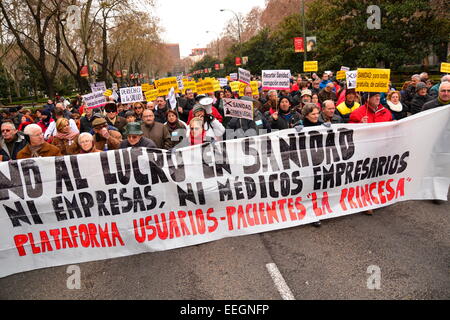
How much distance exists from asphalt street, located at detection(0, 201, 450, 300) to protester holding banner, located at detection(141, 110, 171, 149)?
2325mm

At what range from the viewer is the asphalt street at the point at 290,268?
331 centimetres

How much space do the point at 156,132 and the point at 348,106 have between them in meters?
3.58

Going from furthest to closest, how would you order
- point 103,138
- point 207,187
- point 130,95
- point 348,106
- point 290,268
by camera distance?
1. point 130,95
2. point 348,106
3. point 103,138
4. point 207,187
5. point 290,268

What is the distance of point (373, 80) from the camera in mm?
5102

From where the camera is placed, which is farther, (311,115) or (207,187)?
(311,115)

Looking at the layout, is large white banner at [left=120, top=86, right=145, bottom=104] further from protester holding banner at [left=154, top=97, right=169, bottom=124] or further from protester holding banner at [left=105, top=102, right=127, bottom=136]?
protester holding banner at [left=105, top=102, right=127, bottom=136]

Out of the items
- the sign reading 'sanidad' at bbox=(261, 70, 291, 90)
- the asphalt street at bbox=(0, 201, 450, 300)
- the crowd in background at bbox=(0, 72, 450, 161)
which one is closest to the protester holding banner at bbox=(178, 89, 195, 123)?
the crowd in background at bbox=(0, 72, 450, 161)

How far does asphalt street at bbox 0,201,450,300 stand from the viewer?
3.31 meters

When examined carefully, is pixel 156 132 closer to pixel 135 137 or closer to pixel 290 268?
pixel 135 137

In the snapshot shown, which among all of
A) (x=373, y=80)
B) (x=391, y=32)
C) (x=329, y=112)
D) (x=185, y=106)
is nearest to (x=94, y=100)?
(x=185, y=106)

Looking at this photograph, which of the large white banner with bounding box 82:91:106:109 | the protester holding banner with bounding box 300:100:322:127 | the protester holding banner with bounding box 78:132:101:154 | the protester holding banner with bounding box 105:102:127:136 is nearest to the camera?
the protester holding banner with bounding box 78:132:101:154

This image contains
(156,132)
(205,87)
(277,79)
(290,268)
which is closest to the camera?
(290,268)

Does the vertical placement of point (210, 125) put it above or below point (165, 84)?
below
